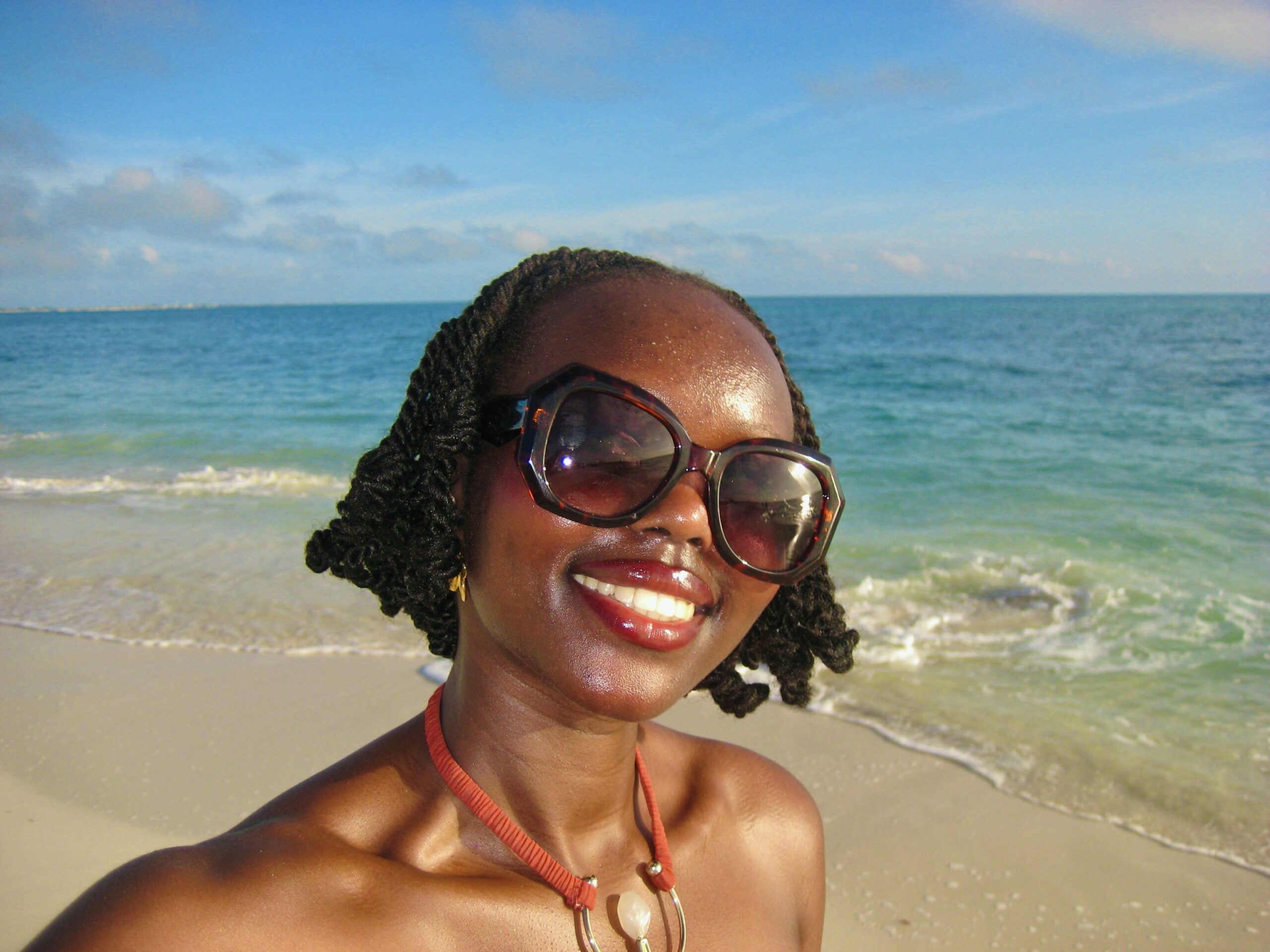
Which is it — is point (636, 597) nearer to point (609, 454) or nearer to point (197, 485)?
point (609, 454)

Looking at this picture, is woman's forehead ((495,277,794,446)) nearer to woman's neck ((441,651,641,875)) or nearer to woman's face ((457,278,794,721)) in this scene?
woman's face ((457,278,794,721))

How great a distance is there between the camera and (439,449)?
152 centimetres

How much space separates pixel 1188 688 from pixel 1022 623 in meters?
1.25

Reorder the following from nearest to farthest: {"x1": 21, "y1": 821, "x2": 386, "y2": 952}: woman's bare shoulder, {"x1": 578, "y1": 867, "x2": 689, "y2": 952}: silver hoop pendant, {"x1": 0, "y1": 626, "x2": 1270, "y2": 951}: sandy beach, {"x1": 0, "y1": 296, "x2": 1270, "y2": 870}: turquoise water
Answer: {"x1": 21, "y1": 821, "x2": 386, "y2": 952}: woman's bare shoulder
{"x1": 578, "y1": 867, "x2": 689, "y2": 952}: silver hoop pendant
{"x1": 0, "y1": 626, "x2": 1270, "y2": 951}: sandy beach
{"x1": 0, "y1": 296, "x2": 1270, "y2": 870}: turquoise water

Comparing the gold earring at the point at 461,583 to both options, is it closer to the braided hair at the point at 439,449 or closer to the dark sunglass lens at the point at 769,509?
the braided hair at the point at 439,449

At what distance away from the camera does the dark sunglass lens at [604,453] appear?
141 cm

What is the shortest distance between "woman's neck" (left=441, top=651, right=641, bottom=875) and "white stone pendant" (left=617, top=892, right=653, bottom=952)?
0.29 feet

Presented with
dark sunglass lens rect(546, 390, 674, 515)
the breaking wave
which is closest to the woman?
dark sunglass lens rect(546, 390, 674, 515)

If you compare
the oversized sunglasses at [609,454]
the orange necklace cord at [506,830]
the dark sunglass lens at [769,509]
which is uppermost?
the oversized sunglasses at [609,454]

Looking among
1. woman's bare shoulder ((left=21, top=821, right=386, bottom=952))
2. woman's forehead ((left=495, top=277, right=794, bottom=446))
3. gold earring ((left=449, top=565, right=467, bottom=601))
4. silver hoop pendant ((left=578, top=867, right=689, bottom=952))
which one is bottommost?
silver hoop pendant ((left=578, top=867, right=689, bottom=952))

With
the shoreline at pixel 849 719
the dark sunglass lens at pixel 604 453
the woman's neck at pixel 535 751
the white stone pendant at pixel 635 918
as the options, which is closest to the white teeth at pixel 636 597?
the dark sunglass lens at pixel 604 453

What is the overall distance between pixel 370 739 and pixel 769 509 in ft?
11.5

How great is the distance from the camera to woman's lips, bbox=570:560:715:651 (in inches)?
55.0

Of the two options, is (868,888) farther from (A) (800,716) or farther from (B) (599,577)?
(B) (599,577)
